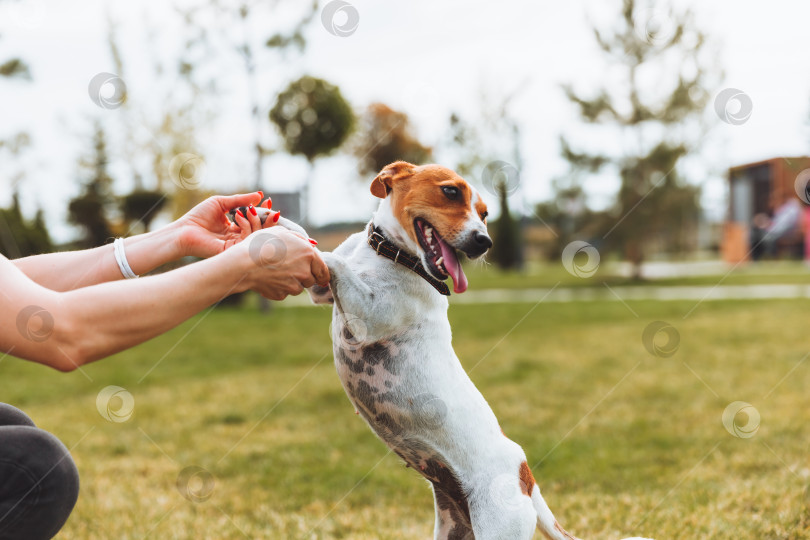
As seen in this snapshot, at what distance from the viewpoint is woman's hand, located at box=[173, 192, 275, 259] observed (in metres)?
2.44

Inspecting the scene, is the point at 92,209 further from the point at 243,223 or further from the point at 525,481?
the point at 525,481

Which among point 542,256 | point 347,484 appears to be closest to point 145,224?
point 347,484

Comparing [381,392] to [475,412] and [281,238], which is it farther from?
[281,238]

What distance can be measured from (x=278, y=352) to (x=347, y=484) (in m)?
5.48

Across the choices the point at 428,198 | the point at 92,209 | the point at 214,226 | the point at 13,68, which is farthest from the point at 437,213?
the point at 92,209

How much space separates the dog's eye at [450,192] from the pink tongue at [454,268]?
0.16 metres

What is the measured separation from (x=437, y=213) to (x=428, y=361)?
1.56 ft

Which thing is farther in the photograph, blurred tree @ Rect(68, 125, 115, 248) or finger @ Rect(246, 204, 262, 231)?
blurred tree @ Rect(68, 125, 115, 248)

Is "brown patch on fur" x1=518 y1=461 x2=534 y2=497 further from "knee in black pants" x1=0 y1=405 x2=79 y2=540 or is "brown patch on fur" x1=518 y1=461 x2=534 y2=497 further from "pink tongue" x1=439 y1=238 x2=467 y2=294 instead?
"knee in black pants" x1=0 y1=405 x2=79 y2=540

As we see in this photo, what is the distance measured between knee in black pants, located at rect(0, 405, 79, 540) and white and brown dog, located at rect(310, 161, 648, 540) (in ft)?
2.84

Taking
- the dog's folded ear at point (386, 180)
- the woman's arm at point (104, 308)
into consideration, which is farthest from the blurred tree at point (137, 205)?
the woman's arm at point (104, 308)

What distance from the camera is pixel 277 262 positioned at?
1880mm

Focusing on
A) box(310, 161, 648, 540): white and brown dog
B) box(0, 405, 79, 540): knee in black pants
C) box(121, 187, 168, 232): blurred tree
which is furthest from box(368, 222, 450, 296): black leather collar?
box(121, 187, 168, 232): blurred tree

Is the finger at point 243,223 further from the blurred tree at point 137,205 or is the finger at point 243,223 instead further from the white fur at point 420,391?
the blurred tree at point 137,205
